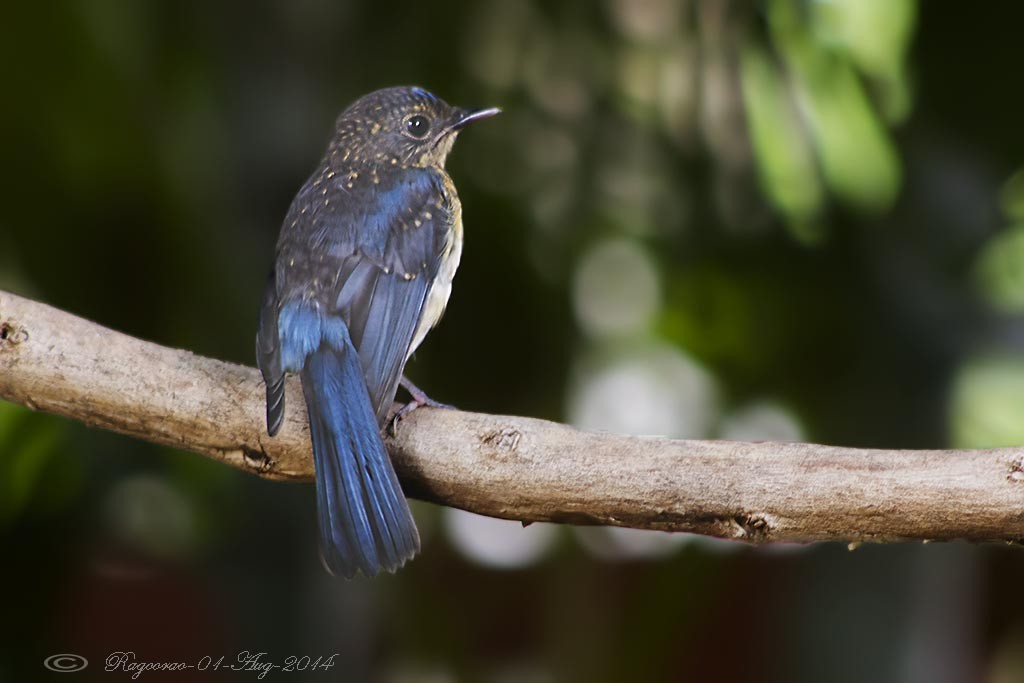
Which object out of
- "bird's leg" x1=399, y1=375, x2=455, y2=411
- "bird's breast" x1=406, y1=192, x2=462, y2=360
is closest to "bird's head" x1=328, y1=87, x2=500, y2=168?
"bird's breast" x1=406, y1=192, x2=462, y2=360

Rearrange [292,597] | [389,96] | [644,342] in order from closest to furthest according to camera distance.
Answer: [389,96], [292,597], [644,342]

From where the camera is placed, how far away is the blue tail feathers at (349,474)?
1987 mm

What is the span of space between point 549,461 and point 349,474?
37cm

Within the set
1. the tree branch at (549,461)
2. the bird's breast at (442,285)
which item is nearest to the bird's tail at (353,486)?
the tree branch at (549,461)

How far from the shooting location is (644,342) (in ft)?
14.9

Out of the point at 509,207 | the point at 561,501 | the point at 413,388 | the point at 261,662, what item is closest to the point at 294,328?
the point at 413,388

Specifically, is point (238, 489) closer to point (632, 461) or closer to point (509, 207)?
point (509, 207)

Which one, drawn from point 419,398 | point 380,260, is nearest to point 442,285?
point 380,260

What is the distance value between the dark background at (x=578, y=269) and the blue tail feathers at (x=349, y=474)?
176 centimetres

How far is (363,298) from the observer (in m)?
2.46

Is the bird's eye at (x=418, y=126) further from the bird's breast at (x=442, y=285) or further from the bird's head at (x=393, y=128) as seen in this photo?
the bird's breast at (x=442, y=285)

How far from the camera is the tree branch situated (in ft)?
6.42

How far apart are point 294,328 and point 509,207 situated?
2183 millimetres

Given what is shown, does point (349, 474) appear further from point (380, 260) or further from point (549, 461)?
point (380, 260)
